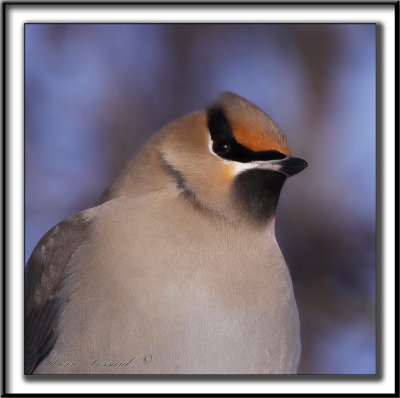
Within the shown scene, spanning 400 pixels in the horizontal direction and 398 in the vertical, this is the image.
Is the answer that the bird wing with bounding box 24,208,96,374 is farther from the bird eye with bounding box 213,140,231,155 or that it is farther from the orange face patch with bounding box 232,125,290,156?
the orange face patch with bounding box 232,125,290,156

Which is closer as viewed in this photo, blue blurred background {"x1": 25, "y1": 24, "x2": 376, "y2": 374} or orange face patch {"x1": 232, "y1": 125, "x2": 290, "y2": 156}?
orange face patch {"x1": 232, "y1": 125, "x2": 290, "y2": 156}

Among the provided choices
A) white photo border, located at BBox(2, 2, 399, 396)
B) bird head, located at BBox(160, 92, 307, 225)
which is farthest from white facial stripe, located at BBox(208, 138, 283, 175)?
white photo border, located at BBox(2, 2, 399, 396)

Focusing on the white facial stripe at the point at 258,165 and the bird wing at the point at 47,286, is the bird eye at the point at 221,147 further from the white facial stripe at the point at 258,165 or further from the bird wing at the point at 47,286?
the bird wing at the point at 47,286

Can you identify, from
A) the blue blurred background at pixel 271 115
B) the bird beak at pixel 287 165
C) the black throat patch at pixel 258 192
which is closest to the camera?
the bird beak at pixel 287 165

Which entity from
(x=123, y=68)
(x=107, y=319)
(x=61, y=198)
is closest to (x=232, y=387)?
(x=107, y=319)

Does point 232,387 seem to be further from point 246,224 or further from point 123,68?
point 123,68

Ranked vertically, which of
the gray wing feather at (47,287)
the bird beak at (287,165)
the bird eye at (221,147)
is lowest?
→ the gray wing feather at (47,287)

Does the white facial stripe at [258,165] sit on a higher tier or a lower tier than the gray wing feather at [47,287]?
higher

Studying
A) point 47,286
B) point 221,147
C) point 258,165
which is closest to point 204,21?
point 221,147

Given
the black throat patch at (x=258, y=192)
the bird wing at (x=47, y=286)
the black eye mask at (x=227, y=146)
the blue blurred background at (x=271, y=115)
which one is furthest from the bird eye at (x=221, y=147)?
the bird wing at (x=47, y=286)
